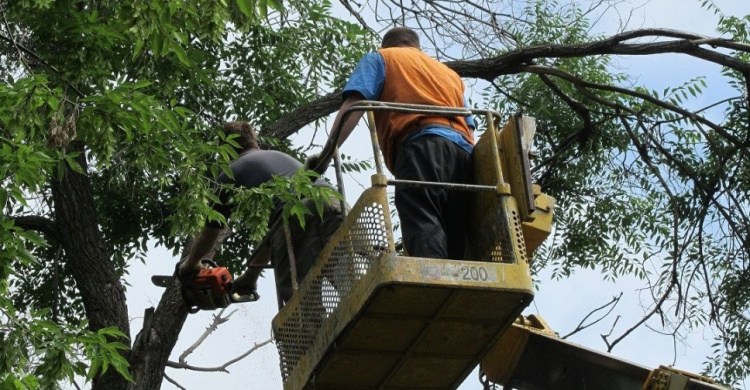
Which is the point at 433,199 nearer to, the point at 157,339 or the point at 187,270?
the point at 187,270

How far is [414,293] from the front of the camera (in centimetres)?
637

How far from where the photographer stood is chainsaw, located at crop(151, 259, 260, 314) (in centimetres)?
856

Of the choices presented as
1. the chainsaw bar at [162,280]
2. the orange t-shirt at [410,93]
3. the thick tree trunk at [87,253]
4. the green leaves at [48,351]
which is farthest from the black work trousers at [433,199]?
the thick tree trunk at [87,253]

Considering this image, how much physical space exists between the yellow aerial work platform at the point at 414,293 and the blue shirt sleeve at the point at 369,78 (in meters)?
0.41

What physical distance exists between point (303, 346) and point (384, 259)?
3.17 ft

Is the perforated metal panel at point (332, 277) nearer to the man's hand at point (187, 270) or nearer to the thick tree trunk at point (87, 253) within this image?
the man's hand at point (187, 270)

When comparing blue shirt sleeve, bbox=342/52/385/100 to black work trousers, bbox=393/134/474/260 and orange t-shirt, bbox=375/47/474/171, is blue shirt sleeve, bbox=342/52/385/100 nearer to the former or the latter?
orange t-shirt, bbox=375/47/474/171

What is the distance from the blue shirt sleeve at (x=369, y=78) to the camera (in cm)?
714

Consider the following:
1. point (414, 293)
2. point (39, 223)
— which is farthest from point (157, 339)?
point (414, 293)

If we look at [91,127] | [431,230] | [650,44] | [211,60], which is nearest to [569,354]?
[431,230]

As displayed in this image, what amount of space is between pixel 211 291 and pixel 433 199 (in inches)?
89.1

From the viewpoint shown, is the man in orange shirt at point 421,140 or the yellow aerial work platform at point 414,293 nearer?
the yellow aerial work platform at point 414,293

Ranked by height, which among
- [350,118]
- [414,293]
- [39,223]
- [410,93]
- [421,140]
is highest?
[39,223]

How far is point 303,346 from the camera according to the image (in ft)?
23.0
